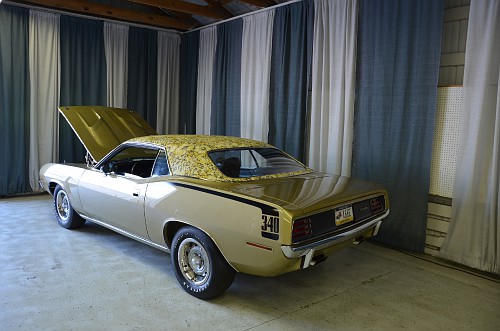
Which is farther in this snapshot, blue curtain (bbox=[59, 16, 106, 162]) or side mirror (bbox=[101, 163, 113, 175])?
blue curtain (bbox=[59, 16, 106, 162])

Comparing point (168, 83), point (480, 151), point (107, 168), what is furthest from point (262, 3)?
point (480, 151)

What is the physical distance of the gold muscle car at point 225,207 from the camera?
2.59 metres

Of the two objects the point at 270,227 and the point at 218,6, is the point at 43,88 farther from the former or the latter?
the point at 270,227

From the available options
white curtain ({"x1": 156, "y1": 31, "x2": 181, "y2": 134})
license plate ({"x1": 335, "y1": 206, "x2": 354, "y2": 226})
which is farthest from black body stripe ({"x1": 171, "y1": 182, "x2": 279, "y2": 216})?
white curtain ({"x1": 156, "y1": 31, "x2": 181, "y2": 134})

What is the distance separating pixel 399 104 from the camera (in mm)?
4281

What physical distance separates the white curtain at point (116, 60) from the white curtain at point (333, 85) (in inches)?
151

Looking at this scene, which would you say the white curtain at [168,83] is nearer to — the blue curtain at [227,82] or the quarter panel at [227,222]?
the blue curtain at [227,82]

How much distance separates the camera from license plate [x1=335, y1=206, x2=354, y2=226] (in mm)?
2848

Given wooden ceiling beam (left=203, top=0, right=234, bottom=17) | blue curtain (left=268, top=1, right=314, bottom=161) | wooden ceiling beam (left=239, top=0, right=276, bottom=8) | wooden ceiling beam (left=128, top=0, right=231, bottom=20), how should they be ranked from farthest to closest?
wooden ceiling beam (left=203, top=0, right=234, bottom=17) < wooden ceiling beam (left=128, top=0, right=231, bottom=20) < wooden ceiling beam (left=239, top=0, right=276, bottom=8) < blue curtain (left=268, top=1, right=314, bottom=161)

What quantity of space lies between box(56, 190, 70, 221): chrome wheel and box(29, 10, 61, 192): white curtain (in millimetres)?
2202

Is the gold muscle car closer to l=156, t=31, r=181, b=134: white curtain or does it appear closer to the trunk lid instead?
the trunk lid

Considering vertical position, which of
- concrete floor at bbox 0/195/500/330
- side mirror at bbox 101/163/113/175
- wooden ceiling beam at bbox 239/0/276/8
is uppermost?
wooden ceiling beam at bbox 239/0/276/8

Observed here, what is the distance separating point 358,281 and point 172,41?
6180mm

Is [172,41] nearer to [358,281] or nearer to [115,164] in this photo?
[115,164]
